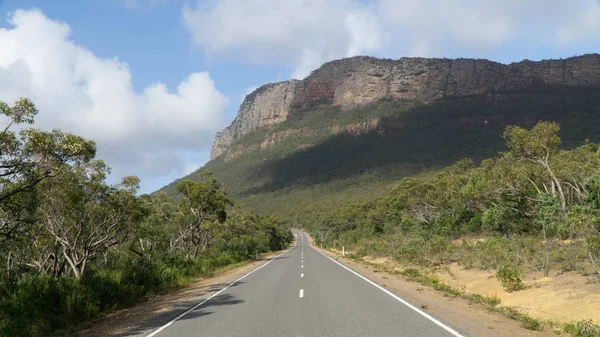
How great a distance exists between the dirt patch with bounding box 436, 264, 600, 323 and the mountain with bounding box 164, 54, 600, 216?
68.4 meters

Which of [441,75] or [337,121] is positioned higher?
[441,75]

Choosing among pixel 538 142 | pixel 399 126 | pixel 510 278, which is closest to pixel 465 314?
pixel 510 278

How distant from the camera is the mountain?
3885 inches

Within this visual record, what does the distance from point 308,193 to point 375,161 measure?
69.9ft

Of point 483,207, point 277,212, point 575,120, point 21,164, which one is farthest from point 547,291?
point 575,120

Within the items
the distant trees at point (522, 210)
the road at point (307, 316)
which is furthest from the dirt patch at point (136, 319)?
the distant trees at point (522, 210)

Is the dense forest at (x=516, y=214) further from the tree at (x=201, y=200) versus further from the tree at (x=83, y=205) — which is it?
the tree at (x=83, y=205)

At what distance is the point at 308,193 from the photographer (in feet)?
345

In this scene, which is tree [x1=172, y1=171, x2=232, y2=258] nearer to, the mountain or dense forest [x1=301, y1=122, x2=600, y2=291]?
dense forest [x1=301, y1=122, x2=600, y2=291]

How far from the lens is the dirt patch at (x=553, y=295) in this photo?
9.31 meters

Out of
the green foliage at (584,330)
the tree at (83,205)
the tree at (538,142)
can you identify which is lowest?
the green foliage at (584,330)

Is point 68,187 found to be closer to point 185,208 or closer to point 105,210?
point 105,210

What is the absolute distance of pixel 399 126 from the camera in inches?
4916

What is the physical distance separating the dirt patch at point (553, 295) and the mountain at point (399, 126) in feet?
224
